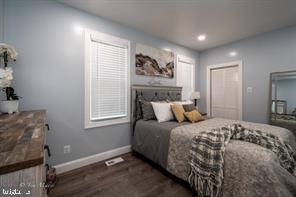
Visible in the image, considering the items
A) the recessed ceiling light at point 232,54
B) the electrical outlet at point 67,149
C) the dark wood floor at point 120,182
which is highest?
the recessed ceiling light at point 232,54

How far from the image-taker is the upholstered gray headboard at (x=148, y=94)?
2.95m

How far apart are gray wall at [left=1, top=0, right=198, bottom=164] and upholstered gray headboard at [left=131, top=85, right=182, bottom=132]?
71 cm

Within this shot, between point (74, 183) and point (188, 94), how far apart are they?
3509 mm

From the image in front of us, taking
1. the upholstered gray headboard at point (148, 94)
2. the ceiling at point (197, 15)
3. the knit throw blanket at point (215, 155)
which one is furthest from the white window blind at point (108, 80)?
the knit throw blanket at point (215, 155)

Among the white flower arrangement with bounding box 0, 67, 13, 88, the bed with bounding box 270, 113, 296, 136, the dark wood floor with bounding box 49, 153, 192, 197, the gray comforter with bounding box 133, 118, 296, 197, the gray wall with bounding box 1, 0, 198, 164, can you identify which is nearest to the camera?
the gray comforter with bounding box 133, 118, 296, 197

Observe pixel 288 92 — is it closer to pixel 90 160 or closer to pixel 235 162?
pixel 235 162

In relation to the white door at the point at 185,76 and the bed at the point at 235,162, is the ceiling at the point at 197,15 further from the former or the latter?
the bed at the point at 235,162

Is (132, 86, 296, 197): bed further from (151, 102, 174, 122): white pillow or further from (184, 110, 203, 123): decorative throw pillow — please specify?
(184, 110, 203, 123): decorative throw pillow

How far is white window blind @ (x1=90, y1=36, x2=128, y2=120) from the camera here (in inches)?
98.7

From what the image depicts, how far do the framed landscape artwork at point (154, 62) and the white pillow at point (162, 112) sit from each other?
86 centimetres

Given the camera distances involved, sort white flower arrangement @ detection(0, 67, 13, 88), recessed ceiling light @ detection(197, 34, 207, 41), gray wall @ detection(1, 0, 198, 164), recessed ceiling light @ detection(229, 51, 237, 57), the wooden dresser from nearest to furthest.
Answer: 1. the wooden dresser
2. white flower arrangement @ detection(0, 67, 13, 88)
3. gray wall @ detection(1, 0, 198, 164)
4. recessed ceiling light @ detection(197, 34, 207, 41)
5. recessed ceiling light @ detection(229, 51, 237, 57)

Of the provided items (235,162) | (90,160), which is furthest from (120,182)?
(235,162)

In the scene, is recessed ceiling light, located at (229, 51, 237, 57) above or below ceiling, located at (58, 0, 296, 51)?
below

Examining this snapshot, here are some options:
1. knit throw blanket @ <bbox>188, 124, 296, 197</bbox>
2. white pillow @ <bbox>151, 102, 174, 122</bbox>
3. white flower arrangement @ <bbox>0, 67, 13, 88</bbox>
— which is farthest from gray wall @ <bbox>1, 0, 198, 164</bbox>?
knit throw blanket @ <bbox>188, 124, 296, 197</bbox>
